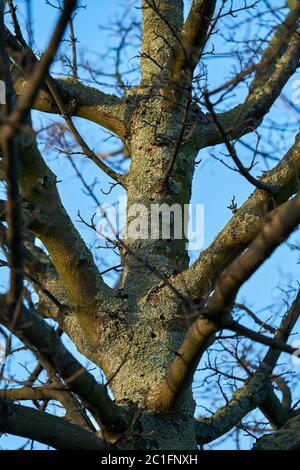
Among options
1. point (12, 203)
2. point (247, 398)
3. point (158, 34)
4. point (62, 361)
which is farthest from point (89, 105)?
point (12, 203)

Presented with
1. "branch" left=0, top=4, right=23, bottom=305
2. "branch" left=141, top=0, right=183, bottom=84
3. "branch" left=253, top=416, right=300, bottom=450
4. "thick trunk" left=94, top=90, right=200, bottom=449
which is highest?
"branch" left=141, top=0, right=183, bottom=84

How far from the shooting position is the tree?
7.06ft

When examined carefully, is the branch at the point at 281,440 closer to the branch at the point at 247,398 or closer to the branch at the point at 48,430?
the branch at the point at 247,398

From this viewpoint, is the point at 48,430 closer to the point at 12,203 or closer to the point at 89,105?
the point at 12,203

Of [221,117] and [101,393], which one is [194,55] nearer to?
[221,117]

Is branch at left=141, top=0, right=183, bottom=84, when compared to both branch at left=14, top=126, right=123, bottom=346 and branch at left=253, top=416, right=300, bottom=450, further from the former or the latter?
branch at left=253, top=416, right=300, bottom=450

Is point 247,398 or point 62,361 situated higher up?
point 247,398

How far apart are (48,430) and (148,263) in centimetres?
103

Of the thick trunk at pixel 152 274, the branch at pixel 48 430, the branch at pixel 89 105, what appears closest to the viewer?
the branch at pixel 48 430

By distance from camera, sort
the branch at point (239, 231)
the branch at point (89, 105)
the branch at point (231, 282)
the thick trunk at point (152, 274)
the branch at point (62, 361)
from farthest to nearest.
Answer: the branch at point (89, 105) → the branch at point (239, 231) → the thick trunk at point (152, 274) → the branch at point (62, 361) → the branch at point (231, 282)

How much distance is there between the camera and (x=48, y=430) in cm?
237

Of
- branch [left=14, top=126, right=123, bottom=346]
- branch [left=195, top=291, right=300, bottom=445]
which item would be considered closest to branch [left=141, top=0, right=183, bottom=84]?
branch [left=14, top=126, right=123, bottom=346]

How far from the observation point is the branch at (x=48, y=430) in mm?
2297

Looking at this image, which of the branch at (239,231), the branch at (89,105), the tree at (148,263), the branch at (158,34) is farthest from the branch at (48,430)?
the branch at (158,34)
